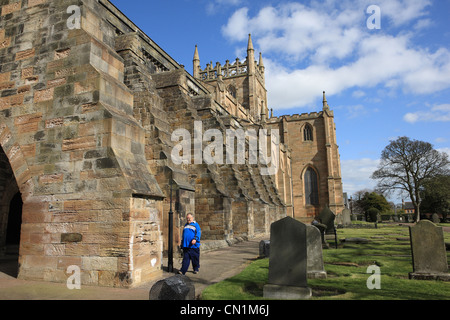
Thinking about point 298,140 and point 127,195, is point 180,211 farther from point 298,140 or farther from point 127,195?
point 298,140

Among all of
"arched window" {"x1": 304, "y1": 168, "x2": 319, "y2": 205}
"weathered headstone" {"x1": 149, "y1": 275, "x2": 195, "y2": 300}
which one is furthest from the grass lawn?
"arched window" {"x1": 304, "y1": 168, "x2": 319, "y2": 205}

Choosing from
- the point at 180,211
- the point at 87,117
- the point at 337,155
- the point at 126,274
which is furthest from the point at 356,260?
the point at 337,155

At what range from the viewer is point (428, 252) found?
20.3 feet

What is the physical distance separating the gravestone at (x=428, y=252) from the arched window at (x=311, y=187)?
116 feet

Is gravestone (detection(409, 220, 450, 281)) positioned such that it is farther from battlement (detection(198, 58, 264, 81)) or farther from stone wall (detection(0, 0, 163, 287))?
battlement (detection(198, 58, 264, 81))

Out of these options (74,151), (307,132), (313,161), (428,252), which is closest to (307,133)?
(307,132)

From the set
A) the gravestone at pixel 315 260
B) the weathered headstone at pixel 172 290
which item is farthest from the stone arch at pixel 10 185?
the gravestone at pixel 315 260

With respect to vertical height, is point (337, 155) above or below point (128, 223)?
above

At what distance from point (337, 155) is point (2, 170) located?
37.9m

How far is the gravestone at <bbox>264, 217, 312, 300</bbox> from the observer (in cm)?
479

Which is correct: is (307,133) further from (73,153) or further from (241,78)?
(73,153)

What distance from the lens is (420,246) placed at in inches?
244

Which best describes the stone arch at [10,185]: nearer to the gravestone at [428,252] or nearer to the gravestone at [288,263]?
the gravestone at [288,263]

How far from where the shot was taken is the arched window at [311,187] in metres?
40.8
